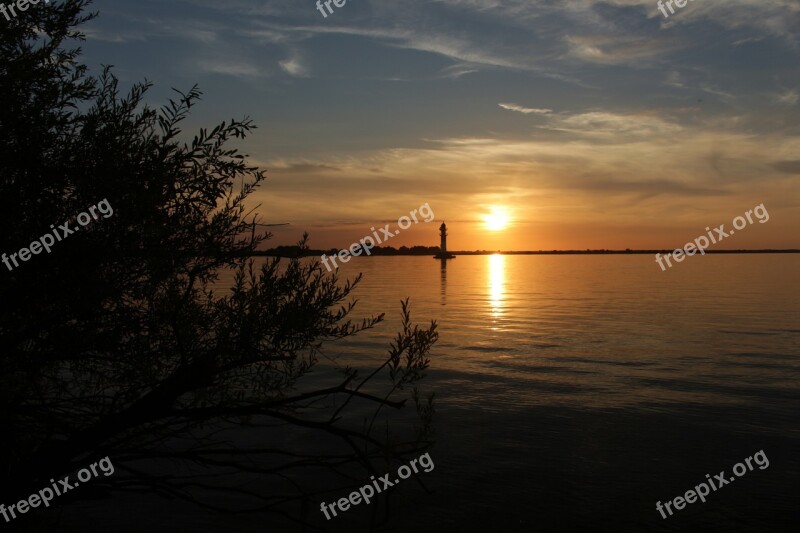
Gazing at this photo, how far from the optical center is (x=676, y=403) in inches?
704

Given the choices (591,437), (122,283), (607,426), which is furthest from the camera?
(607,426)

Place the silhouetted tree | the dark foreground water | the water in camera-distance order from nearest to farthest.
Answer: the silhouetted tree
the dark foreground water
the water

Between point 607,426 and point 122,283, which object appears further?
point 607,426

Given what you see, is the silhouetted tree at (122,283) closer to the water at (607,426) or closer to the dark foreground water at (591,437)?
→ the dark foreground water at (591,437)

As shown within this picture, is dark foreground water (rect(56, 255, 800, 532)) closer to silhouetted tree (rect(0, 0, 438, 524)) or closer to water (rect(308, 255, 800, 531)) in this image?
water (rect(308, 255, 800, 531))

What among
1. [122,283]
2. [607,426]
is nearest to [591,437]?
[607,426]

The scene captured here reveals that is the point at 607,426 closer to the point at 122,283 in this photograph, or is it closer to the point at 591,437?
the point at 591,437

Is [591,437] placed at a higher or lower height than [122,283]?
lower

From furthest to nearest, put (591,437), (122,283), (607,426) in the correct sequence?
(607,426), (591,437), (122,283)

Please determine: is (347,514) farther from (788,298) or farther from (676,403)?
(788,298)

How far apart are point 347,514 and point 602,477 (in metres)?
5.18

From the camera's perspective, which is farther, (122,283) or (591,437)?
(591,437)

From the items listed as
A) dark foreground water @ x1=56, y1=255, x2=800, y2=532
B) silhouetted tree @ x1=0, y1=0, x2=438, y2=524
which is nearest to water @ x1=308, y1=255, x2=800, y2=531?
dark foreground water @ x1=56, y1=255, x2=800, y2=532

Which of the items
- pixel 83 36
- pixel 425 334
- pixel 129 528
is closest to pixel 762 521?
pixel 425 334
